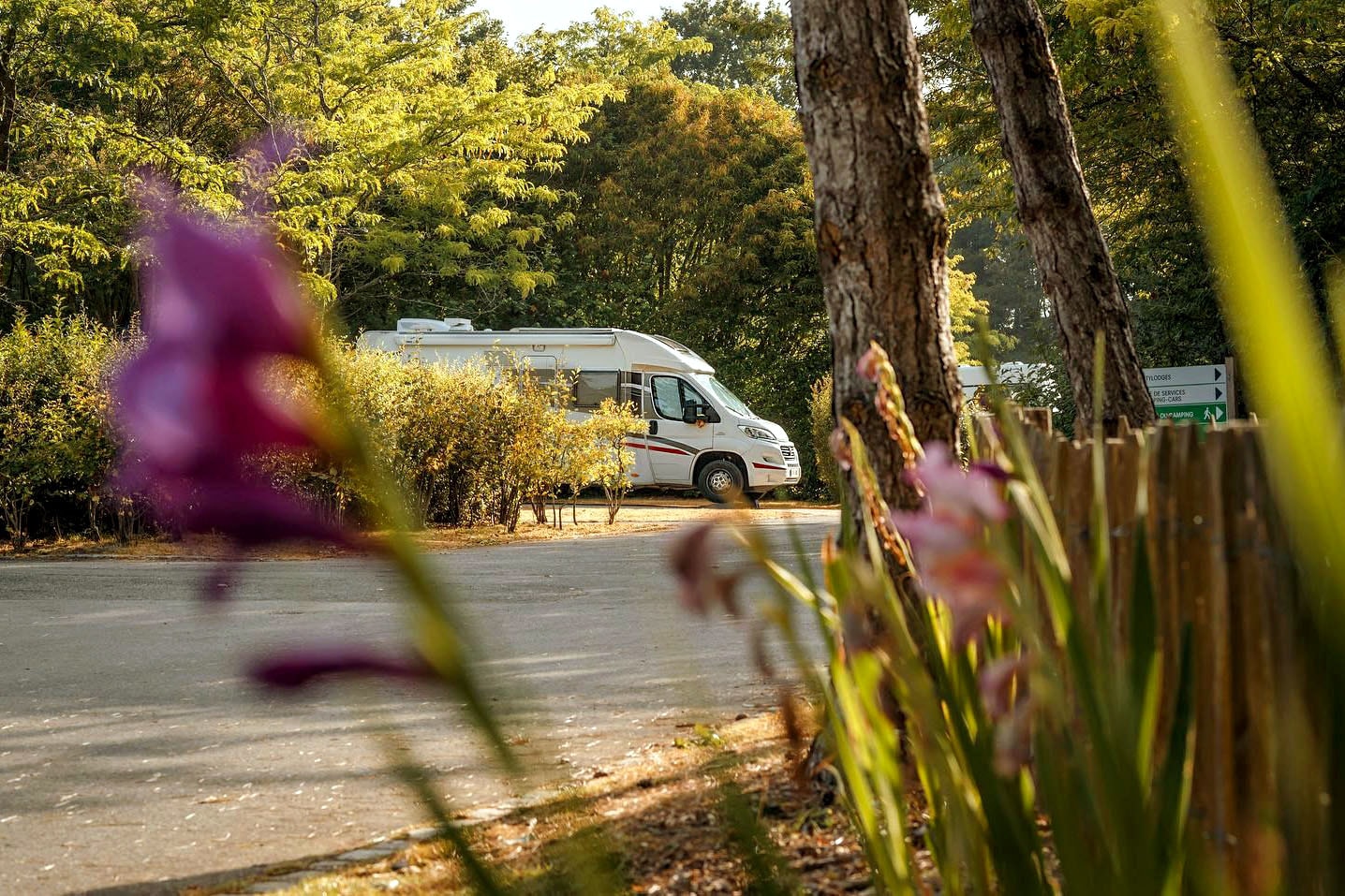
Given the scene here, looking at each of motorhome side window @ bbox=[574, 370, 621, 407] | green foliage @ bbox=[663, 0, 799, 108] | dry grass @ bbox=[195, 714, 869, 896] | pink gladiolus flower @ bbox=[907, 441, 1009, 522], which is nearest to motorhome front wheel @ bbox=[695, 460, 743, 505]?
motorhome side window @ bbox=[574, 370, 621, 407]

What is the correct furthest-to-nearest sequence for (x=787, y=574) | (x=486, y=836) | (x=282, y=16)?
(x=282, y=16)
(x=486, y=836)
(x=787, y=574)

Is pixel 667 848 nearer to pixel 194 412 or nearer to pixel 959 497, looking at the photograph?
pixel 959 497

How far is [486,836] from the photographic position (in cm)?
388

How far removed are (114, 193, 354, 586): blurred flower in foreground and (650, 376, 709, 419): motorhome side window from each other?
22826 mm

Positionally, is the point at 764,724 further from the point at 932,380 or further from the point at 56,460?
the point at 56,460

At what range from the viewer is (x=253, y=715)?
20.5 ft

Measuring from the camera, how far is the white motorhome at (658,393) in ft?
75.8

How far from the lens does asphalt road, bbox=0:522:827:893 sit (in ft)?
13.2

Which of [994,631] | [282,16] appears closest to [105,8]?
[282,16]

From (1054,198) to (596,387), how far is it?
58.7ft

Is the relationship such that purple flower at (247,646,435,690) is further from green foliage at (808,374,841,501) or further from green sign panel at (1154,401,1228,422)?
green foliage at (808,374,841,501)

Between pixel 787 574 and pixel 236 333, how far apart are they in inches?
41.8

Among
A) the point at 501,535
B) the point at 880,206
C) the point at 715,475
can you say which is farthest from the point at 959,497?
the point at 715,475

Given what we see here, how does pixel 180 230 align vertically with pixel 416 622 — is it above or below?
above
